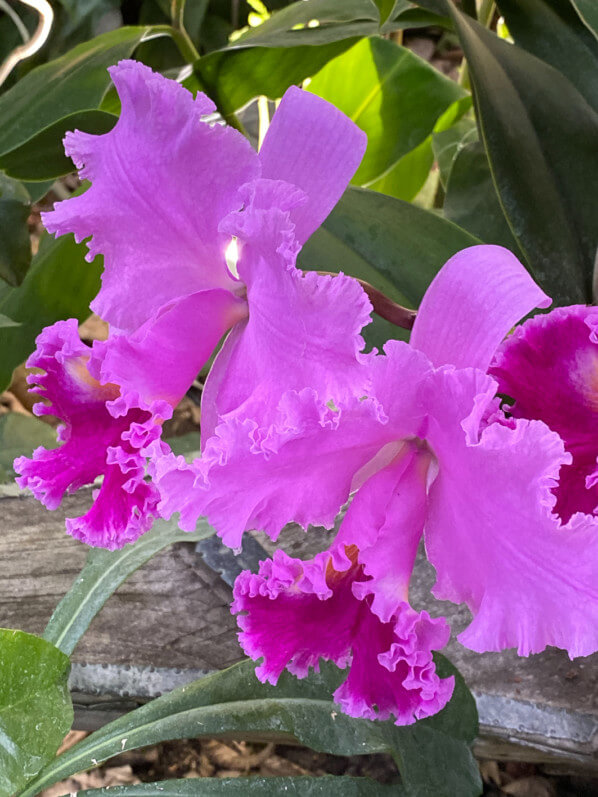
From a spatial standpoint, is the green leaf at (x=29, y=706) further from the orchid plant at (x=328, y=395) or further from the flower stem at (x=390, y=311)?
the flower stem at (x=390, y=311)

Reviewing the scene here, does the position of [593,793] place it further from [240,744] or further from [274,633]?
[274,633]

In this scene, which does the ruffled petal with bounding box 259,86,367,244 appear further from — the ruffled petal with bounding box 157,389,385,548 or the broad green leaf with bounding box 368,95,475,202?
the broad green leaf with bounding box 368,95,475,202

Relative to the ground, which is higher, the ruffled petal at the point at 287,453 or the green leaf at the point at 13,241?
the ruffled petal at the point at 287,453

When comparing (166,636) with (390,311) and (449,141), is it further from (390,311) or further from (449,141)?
(449,141)

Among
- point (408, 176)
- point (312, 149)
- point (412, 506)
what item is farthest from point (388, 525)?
point (408, 176)

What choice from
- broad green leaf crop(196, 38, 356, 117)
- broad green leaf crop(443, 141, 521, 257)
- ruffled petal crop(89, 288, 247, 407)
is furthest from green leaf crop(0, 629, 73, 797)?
broad green leaf crop(196, 38, 356, 117)

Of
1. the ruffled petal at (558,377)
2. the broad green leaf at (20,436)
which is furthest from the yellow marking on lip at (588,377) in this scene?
the broad green leaf at (20,436)
